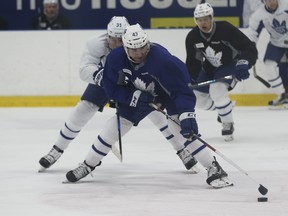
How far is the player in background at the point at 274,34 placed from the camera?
8.98 m

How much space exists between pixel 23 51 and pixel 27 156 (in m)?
3.32

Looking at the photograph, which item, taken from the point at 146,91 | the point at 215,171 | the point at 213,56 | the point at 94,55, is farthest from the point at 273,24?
the point at 215,171

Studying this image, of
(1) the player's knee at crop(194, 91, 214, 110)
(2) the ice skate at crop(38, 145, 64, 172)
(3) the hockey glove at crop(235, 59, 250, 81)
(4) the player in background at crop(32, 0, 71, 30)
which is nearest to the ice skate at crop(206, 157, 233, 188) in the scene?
(2) the ice skate at crop(38, 145, 64, 172)

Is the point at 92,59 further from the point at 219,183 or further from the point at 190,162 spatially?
the point at 219,183

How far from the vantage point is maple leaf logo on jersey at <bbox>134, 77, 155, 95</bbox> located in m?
5.20

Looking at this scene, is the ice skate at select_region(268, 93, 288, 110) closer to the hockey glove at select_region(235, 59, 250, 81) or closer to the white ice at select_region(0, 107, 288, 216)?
the white ice at select_region(0, 107, 288, 216)

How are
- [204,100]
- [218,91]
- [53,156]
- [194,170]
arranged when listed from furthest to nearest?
[204,100] < [218,91] < [53,156] < [194,170]

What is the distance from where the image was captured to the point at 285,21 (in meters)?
9.12

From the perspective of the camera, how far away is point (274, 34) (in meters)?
9.27

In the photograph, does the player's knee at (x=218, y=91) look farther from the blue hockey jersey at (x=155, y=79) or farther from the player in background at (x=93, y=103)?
the blue hockey jersey at (x=155, y=79)

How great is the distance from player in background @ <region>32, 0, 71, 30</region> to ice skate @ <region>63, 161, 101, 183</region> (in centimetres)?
477

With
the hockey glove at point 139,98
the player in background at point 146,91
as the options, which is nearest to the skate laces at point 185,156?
the player in background at point 146,91

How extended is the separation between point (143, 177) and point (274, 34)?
13.1 feet

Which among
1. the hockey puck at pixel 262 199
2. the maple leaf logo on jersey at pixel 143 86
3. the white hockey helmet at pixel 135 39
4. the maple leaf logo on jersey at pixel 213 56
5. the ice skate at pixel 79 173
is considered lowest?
the ice skate at pixel 79 173
